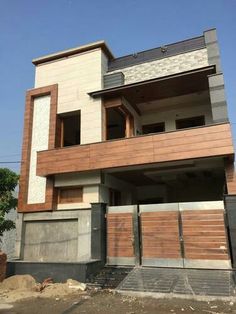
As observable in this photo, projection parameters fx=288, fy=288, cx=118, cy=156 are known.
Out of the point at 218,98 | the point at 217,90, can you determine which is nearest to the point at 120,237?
the point at 218,98

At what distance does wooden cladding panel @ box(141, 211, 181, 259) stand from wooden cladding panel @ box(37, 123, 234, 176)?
2.22 metres

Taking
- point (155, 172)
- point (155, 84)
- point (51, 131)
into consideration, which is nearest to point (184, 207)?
point (155, 172)

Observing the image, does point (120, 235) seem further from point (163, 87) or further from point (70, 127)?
point (70, 127)

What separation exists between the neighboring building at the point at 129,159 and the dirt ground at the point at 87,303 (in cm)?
224

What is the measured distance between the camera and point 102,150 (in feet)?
41.2

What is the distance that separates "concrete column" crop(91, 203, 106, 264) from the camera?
1130 cm

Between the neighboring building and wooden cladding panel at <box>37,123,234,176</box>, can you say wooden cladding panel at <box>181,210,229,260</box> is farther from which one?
wooden cladding panel at <box>37,123,234,176</box>

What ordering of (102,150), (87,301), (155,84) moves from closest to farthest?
(87,301)
(102,150)
(155,84)

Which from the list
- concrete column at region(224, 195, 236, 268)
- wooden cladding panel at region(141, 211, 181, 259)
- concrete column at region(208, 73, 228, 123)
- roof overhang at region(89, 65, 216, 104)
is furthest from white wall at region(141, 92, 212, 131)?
wooden cladding panel at region(141, 211, 181, 259)

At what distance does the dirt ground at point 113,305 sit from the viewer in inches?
279

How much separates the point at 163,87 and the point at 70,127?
6.39 meters

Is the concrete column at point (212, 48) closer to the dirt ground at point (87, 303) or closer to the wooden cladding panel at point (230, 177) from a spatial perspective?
the wooden cladding panel at point (230, 177)

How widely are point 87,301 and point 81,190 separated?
5933 millimetres

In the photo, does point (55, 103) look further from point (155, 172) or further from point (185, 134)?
point (185, 134)
